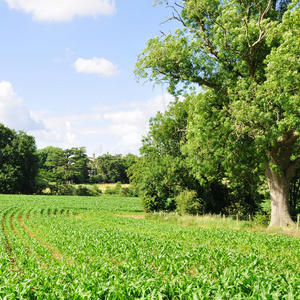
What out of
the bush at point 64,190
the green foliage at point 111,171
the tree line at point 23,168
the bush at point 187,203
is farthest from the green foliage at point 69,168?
the bush at point 187,203

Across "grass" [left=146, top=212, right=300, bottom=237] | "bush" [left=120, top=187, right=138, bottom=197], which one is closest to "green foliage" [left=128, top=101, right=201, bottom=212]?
"grass" [left=146, top=212, right=300, bottom=237]

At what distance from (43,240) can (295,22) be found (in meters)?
18.9

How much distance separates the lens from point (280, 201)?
Answer: 63.6 ft

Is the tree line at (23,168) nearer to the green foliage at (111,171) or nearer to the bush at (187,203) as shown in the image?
the green foliage at (111,171)

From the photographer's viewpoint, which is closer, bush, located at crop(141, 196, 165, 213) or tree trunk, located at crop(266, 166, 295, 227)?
tree trunk, located at crop(266, 166, 295, 227)

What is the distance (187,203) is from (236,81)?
1566cm

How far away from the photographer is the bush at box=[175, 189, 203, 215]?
30.7m

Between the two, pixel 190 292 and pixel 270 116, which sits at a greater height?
pixel 270 116

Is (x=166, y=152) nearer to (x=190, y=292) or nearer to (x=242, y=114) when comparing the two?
(x=242, y=114)

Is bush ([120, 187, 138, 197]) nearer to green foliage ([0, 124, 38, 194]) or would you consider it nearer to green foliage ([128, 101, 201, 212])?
green foliage ([0, 124, 38, 194])

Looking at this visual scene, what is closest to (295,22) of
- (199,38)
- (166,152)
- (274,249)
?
(199,38)

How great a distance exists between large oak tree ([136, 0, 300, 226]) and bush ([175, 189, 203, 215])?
29.8 ft

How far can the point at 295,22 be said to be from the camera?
1461 centimetres

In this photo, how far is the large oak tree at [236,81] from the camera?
55.9ft
